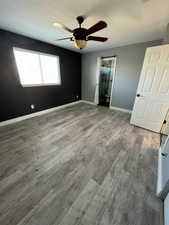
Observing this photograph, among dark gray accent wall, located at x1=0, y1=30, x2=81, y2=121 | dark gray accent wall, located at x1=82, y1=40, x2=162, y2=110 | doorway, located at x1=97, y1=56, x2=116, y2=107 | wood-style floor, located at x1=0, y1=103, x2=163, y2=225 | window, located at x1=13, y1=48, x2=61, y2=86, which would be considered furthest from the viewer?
doorway, located at x1=97, y1=56, x2=116, y2=107

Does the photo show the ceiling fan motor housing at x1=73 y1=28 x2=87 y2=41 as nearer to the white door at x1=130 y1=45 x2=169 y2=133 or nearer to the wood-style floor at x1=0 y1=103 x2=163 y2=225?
the white door at x1=130 y1=45 x2=169 y2=133

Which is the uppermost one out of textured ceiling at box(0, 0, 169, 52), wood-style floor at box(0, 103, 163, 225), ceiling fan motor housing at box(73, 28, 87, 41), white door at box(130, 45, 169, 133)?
textured ceiling at box(0, 0, 169, 52)

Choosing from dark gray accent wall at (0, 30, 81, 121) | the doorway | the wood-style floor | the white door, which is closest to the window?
dark gray accent wall at (0, 30, 81, 121)

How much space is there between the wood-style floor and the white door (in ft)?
1.47

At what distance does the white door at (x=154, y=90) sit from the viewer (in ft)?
7.70

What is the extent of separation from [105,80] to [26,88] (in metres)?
3.44

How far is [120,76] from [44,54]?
2.96 meters

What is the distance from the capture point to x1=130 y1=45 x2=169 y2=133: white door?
235 cm

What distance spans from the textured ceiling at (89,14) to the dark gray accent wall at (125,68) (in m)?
0.91

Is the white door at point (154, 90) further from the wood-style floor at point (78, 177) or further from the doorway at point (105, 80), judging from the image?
the doorway at point (105, 80)

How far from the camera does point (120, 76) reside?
12.9 feet

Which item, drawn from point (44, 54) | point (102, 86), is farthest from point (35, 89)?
point (102, 86)

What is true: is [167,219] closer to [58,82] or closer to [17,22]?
[17,22]

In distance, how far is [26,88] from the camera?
3.14m
